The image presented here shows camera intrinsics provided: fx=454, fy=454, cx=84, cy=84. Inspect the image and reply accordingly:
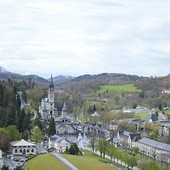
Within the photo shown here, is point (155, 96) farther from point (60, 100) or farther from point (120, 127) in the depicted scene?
point (120, 127)

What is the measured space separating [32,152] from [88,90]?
88528 mm

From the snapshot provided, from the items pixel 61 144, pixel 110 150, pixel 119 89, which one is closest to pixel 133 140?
pixel 61 144

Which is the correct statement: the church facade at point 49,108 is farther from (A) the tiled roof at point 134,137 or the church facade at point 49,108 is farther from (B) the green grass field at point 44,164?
(B) the green grass field at point 44,164

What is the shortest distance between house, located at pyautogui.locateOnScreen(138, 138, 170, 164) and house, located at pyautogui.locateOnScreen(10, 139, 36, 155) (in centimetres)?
1379

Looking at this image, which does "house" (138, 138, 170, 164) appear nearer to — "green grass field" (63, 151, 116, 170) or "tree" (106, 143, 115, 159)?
"tree" (106, 143, 115, 159)

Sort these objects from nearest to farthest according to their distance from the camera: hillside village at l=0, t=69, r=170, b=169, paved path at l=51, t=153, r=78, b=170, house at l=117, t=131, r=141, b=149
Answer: paved path at l=51, t=153, r=78, b=170
hillside village at l=0, t=69, r=170, b=169
house at l=117, t=131, r=141, b=149

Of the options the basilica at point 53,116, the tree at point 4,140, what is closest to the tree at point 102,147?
the tree at point 4,140

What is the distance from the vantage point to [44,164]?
41.1 metres

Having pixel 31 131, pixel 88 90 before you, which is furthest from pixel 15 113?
pixel 88 90

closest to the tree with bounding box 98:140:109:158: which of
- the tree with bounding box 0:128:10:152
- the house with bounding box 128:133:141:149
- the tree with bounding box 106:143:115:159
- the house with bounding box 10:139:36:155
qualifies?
the tree with bounding box 106:143:115:159

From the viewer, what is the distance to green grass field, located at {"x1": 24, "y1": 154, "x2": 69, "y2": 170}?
130 feet

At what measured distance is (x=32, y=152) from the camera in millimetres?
50688

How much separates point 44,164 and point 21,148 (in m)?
9.85

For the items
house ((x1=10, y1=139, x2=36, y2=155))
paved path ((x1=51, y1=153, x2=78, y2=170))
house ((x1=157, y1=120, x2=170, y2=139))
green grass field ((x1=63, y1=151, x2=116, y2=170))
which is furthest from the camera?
house ((x1=157, y1=120, x2=170, y2=139))
